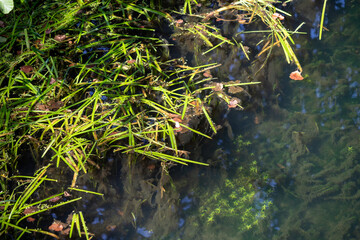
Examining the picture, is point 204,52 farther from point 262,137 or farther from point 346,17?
point 346,17

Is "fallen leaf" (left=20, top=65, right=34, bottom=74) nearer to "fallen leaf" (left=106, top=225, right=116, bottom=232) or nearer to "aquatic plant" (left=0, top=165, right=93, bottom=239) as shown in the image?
"aquatic plant" (left=0, top=165, right=93, bottom=239)

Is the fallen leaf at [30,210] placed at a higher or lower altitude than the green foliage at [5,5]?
lower

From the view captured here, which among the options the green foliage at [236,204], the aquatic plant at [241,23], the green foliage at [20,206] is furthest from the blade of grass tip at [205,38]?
the green foliage at [20,206]

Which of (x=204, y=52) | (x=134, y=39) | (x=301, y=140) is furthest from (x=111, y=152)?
(x=301, y=140)

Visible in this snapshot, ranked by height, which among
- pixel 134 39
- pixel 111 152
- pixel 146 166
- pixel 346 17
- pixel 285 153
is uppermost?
pixel 134 39

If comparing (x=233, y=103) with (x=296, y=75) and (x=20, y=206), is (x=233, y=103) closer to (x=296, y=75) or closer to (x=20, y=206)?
(x=296, y=75)

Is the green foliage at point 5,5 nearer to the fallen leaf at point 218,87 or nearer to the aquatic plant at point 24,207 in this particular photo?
the aquatic plant at point 24,207
